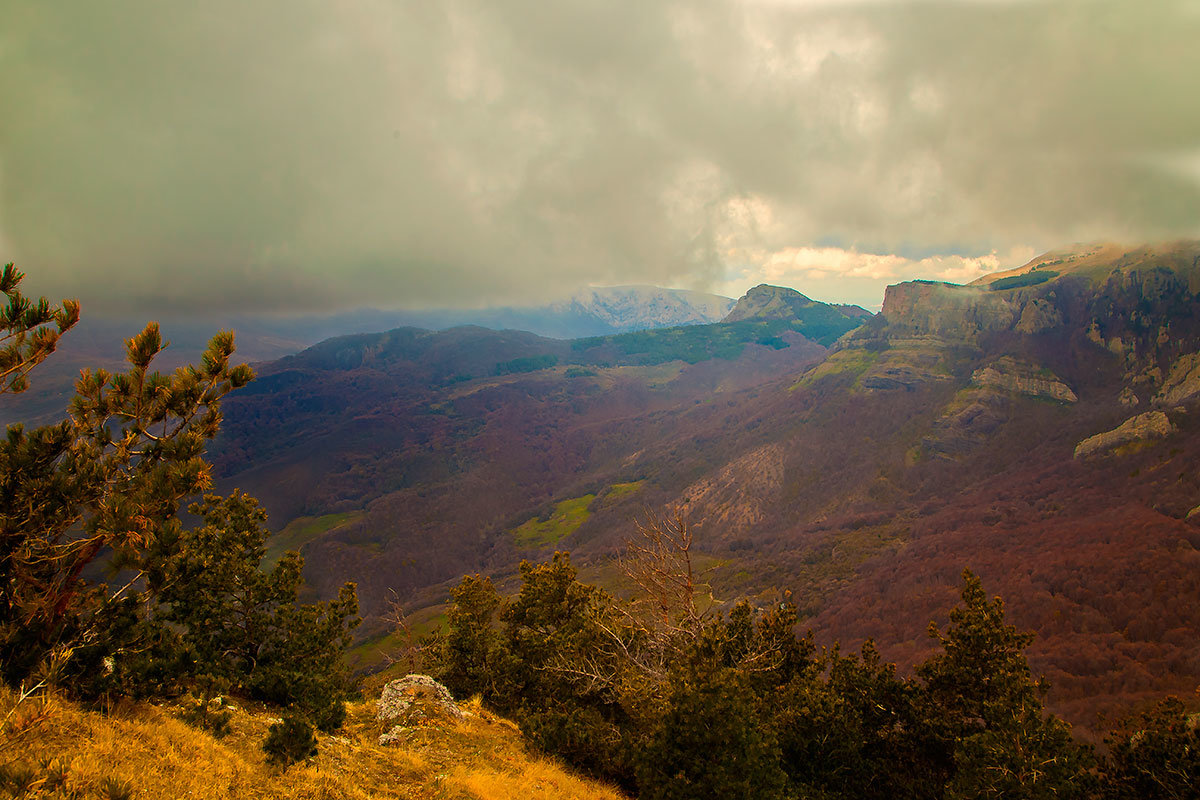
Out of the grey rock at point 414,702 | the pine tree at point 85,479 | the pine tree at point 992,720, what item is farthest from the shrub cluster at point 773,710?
the pine tree at point 85,479

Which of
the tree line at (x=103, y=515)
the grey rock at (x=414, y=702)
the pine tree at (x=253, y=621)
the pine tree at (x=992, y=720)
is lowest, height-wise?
the grey rock at (x=414, y=702)

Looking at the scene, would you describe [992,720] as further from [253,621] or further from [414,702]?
[253,621]

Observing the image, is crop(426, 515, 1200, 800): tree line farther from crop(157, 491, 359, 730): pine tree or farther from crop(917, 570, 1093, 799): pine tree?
crop(157, 491, 359, 730): pine tree

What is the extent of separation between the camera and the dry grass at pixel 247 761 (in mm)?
8406

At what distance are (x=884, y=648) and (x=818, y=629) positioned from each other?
18151 millimetres

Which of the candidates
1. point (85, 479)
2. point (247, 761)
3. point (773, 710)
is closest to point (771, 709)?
point (773, 710)

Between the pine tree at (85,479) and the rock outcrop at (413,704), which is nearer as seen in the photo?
the pine tree at (85,479)

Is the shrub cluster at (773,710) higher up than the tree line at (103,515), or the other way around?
the tree line at (103,515)

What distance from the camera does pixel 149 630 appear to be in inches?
481

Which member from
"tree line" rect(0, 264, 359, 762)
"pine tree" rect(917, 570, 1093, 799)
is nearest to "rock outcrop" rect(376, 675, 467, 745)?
"tree line" rect(0, 264, 359, 762)

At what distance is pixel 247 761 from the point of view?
40.1 ft

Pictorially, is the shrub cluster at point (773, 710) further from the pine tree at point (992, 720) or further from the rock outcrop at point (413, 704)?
the rock outcrop at point (413, 704)

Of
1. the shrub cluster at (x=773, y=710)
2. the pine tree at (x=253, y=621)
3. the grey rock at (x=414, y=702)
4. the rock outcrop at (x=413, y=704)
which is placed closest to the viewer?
the shrub cluster at (x=773, y=710)

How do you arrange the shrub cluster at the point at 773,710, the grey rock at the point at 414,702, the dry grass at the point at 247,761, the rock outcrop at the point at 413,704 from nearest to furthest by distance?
the dry grass at the point at 247,761 → the shrub cluster at the point at 773,710 → the rock outcrop at the point at 413,704 → the grey rock at the point at 414,702
